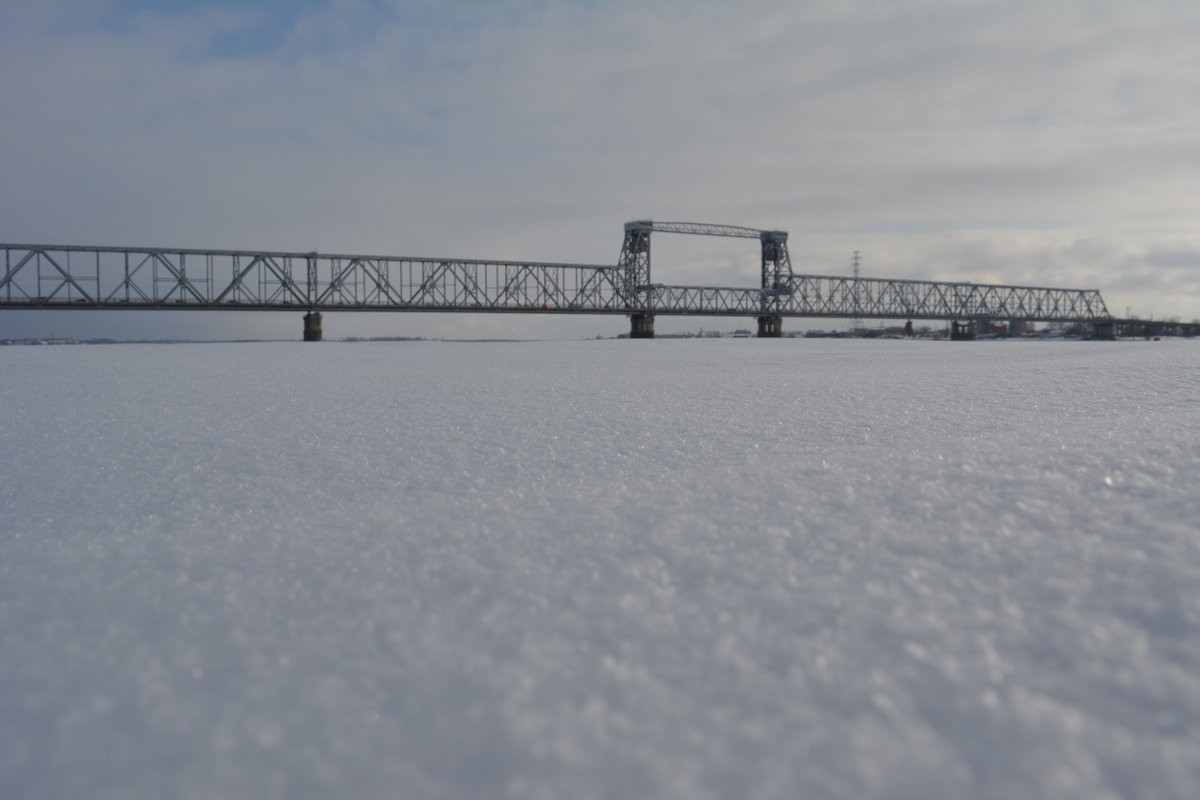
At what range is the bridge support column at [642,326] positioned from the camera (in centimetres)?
4778

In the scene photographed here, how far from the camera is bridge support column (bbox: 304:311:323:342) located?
1526 inches

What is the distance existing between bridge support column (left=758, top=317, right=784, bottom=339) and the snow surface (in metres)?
48.8

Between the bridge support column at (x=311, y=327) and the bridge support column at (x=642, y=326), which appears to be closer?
the bridge support column at (x=311, y=327)

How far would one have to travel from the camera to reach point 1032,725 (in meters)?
1.11

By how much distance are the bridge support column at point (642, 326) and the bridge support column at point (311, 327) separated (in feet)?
67.5

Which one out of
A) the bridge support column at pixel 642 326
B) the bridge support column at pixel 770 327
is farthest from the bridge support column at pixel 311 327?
the bridge support column at pixel 770 327

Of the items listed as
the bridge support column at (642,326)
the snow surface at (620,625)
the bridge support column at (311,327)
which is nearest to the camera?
the snow surface at (620,625)

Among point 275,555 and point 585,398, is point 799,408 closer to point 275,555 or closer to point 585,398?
point 585,398

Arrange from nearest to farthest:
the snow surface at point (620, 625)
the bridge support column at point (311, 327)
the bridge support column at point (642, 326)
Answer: the snow surface at point (620, 625) < the bridge support column at point (311, 327) < the bridge support column at point (642, 326)

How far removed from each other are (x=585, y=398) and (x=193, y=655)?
452cm

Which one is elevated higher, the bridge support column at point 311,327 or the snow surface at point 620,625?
the bridge support column at point 311,327

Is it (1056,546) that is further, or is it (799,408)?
(799,408)

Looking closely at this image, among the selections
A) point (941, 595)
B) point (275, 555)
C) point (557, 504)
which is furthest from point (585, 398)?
point (941, 595)

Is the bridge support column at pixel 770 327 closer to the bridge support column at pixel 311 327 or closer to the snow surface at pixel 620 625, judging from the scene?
the bridge support column at pixel 311 327
